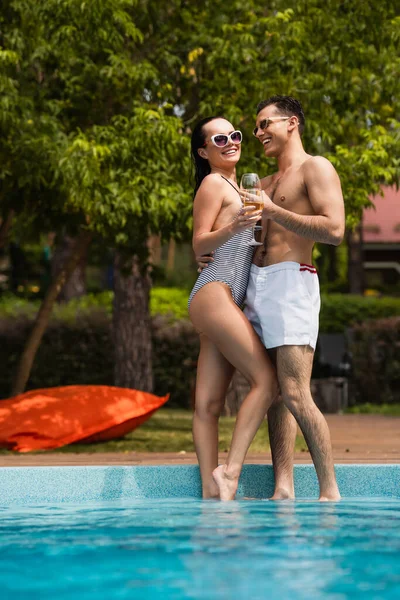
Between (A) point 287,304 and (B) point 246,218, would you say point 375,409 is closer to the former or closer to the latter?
(A) point 287,304

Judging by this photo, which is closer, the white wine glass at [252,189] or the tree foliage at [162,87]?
the white wine glass at [252,189]

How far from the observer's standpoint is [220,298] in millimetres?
5477

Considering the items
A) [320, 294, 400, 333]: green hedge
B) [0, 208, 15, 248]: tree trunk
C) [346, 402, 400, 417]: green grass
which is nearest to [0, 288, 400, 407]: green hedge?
[346, 402, 400, 417]: green grass

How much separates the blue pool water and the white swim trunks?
2.71ft

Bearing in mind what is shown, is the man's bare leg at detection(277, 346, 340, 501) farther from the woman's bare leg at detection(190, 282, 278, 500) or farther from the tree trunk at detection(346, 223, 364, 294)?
the tree trunk at detection(346, 223, 364, 294)

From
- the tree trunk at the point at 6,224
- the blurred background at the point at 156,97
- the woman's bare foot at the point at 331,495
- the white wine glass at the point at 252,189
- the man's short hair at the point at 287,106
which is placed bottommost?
the woman's bare foot at the point at 331,495

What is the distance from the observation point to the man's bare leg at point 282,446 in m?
5.58

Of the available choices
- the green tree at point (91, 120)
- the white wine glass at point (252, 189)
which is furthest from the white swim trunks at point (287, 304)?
the green tree at point (91, 120)

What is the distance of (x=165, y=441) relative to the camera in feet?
Answer: 36.8

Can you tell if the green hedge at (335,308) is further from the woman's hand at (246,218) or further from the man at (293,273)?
the woman's hand at (246,218)

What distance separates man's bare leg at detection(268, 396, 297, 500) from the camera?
18.3ft

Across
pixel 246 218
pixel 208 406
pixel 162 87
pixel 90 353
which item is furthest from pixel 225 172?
pixel 90 353

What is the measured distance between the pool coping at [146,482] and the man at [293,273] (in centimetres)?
26

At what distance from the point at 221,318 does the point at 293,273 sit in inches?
17.0
